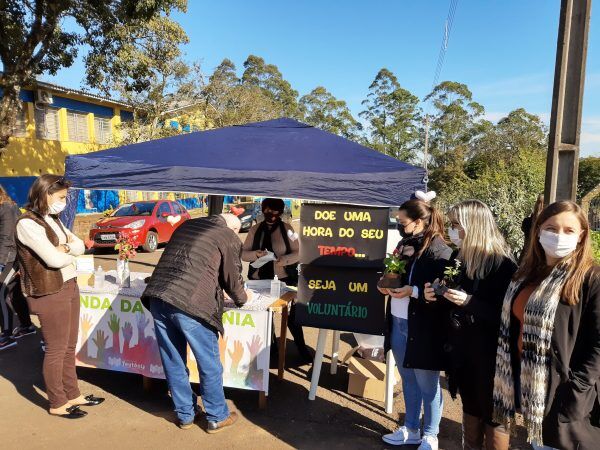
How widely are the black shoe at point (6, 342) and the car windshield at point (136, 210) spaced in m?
7.81

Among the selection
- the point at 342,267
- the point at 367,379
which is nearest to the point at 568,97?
the point at 342,267

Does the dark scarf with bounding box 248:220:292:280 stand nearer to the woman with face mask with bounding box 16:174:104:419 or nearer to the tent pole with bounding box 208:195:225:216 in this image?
the tent pole with bounding box 208:195:225:216

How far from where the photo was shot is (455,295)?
8.09 ft

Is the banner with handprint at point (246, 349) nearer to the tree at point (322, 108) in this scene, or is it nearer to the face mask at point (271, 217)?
the face mask at point (271, 217)

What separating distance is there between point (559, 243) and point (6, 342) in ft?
18.2

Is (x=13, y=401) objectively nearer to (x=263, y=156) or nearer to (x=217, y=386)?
(x=217, y=386)

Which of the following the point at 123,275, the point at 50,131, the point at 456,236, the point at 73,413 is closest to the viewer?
the point at 456,236

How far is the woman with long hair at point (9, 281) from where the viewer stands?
4.78 meters

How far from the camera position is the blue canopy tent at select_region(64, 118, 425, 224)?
3.86m

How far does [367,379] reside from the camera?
4.10 m

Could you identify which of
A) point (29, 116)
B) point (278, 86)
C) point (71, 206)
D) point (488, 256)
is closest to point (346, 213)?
point (488, 256)

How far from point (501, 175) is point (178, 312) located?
12.0 m

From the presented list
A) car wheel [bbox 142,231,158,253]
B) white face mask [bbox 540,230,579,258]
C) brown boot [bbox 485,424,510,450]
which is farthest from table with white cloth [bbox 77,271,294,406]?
car wheel [bbox 142,231,158,253]

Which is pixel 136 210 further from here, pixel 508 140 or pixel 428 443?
pixel 508 140
